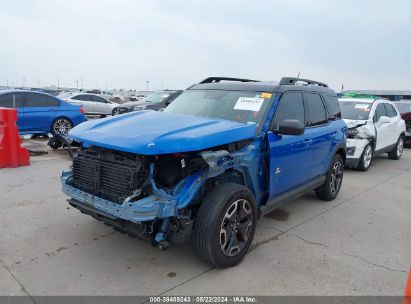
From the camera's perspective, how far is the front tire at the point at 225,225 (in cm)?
340

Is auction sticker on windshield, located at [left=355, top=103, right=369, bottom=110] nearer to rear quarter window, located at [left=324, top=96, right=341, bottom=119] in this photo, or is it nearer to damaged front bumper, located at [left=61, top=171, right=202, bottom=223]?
rear quarter window, located at [left=324, top=96, right=341, bottom=119]

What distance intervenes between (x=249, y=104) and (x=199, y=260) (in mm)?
1886

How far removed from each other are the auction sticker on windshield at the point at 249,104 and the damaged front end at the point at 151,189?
0.87 m

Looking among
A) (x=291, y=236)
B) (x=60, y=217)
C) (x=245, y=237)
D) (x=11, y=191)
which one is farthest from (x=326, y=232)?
(x=11, y=191)

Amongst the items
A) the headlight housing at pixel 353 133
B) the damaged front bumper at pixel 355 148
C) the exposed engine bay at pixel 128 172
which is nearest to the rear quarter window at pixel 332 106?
the damaged front bumper at pixel 355 148

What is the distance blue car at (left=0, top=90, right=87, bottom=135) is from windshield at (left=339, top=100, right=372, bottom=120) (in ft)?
25.8

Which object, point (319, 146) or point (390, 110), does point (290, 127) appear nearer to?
point (319, 146)

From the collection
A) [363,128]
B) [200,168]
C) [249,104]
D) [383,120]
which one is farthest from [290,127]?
[383,120]

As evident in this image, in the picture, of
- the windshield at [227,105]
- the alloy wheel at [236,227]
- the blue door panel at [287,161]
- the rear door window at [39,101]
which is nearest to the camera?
the alloy wheel at [236,227]

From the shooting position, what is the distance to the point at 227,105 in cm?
455

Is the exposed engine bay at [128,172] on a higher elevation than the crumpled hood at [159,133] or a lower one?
lower

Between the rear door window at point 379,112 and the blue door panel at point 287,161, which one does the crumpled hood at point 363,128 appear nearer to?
the rear door window at point 379,112

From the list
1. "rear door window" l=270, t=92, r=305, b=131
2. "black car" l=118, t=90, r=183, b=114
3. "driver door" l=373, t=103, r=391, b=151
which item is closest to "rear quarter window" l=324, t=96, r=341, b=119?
"rear door window" l=270, t=92, r=305, b=131

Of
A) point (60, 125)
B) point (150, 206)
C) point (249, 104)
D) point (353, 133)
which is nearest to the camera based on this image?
point (150, 206)
